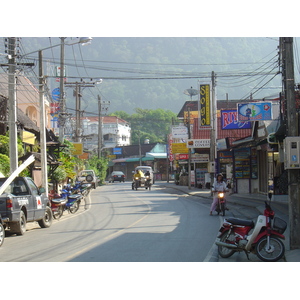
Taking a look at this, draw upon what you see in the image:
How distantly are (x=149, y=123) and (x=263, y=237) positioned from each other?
123912mm

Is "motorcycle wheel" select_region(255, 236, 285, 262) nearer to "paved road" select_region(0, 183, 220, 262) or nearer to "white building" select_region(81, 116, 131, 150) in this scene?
"paved road" select_region(0, 183, 220, 262)

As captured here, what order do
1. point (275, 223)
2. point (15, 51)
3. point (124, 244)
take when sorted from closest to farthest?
point (275, 223) < point (124, 244) < point (15, 51)

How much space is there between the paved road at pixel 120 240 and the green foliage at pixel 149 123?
3987 inches

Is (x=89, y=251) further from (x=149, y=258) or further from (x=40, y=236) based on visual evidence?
(x=40, y=236)

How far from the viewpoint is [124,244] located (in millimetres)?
12594

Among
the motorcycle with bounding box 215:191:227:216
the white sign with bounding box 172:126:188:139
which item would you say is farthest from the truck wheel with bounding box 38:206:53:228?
the white sign with bounding box 172:126:188:139

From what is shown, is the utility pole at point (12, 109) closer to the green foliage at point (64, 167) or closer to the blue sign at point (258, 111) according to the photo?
the blue sign at point (258, 111)

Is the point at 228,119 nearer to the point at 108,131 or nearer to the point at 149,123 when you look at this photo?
the point at 108,131

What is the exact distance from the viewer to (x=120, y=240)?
13398mm

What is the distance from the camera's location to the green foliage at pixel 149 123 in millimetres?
124594

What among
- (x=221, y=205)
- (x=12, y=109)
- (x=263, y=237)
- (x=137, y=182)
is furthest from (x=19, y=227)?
(x=137, y=182)

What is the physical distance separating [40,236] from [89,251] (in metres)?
4.15

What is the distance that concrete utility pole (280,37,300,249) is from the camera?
11.4 meters

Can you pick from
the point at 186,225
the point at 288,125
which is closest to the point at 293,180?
the point at 288,125
